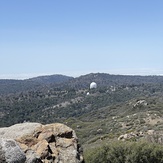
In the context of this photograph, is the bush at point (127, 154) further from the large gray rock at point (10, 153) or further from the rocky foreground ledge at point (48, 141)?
the large gray rock at point (10, 153)

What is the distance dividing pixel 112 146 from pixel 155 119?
4373 centimetres

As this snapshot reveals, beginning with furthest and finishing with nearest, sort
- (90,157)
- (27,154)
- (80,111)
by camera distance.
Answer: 1. (80,111)
2. (90,157)
3. (27,154)

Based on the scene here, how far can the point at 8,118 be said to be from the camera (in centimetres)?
17325

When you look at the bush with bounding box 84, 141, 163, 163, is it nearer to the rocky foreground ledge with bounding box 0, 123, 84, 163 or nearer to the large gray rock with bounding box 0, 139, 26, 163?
the rocky foreground ledge with bounding box 0, 123, 84, 163

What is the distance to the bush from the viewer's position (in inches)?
939

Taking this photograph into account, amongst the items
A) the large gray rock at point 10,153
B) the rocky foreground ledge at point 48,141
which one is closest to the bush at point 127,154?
the rocky foreground ledge at point 48,141

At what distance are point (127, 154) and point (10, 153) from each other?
58.8 feet

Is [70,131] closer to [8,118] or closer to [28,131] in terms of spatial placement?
[28,131]

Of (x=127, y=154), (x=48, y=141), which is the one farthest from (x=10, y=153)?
(x=127, y=154)

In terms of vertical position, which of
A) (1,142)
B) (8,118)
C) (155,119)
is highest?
(1,142)

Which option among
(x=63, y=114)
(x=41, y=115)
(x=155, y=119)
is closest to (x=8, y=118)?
(x=41, y=115)

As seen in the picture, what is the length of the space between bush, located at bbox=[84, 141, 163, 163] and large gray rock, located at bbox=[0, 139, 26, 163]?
1614cm

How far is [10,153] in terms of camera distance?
7.62 meters

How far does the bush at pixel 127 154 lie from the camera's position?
939 inches
